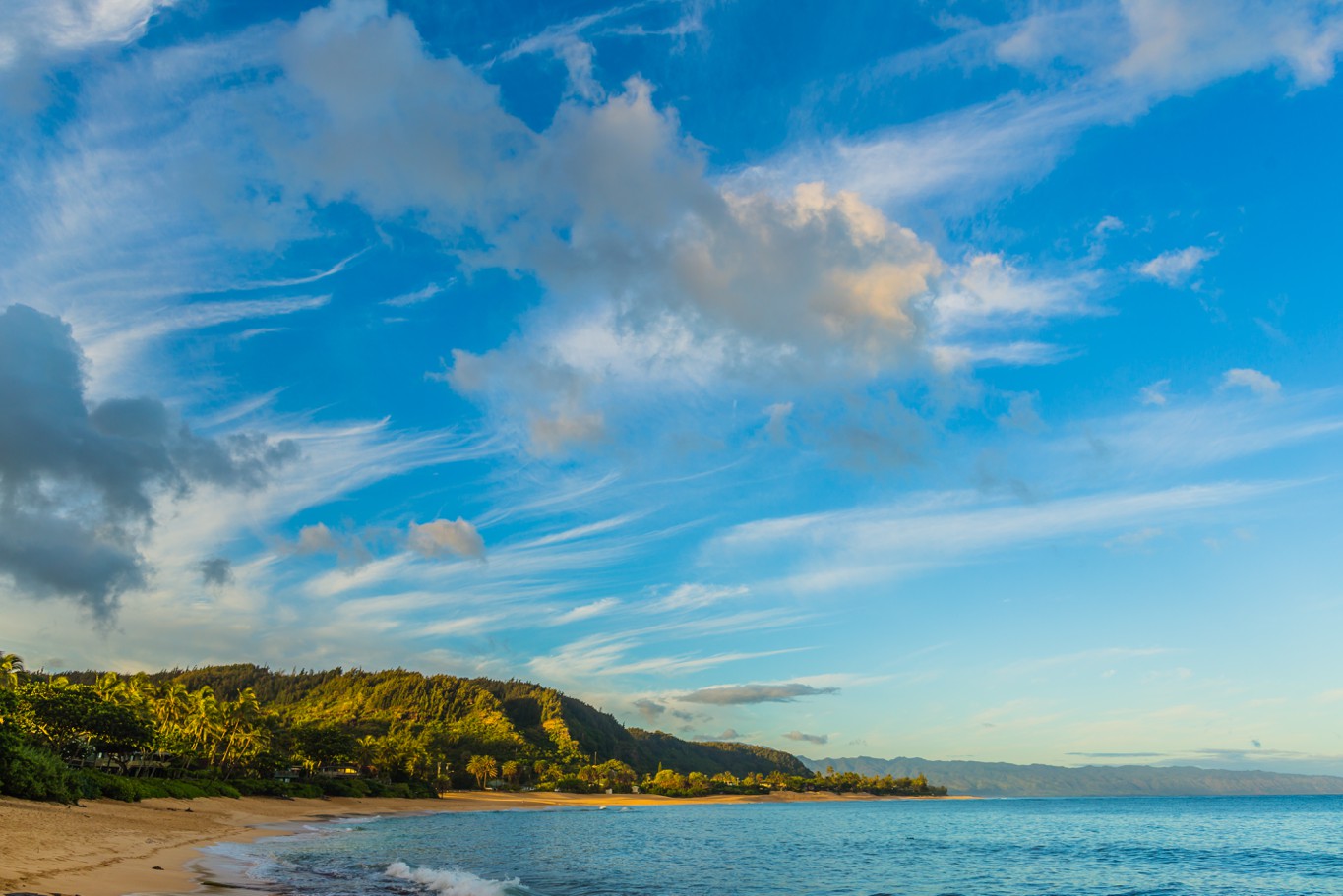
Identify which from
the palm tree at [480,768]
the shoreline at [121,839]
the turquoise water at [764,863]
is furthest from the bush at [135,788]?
the palm tree at [480,768]

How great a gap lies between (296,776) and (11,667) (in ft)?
212

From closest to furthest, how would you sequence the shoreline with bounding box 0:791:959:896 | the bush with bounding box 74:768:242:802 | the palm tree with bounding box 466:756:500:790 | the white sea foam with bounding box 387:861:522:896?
the shoreline with bounding box 0:791:959:896, the white sea foam with bounding box 387:861:522:896, the bush with bounding box 74:768:242:802, the palm tree with bounding box 466:756:500:790

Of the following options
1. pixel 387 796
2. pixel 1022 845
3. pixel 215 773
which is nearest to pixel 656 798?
pixel 387 796

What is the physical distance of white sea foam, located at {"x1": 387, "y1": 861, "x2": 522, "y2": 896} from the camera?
29750 millimetres

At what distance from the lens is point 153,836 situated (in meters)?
39.9

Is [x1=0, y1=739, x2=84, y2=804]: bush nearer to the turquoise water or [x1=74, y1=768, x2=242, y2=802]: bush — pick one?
[x1=74, y1=768, x2=242, y2=802]: bush

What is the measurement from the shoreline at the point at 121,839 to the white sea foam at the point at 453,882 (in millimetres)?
8318

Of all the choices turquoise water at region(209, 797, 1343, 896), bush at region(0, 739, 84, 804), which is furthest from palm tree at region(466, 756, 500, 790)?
bush at region(0, 739, 84, 804)

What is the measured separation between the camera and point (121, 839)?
116 feet

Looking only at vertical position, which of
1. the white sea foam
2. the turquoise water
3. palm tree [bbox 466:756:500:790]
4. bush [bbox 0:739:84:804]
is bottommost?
palm tree [bbox 466:756:500:790]

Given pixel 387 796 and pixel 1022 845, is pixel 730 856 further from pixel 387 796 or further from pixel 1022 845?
pixel 387 796

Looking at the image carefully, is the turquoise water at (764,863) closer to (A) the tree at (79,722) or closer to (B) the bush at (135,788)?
(B) the bush at (135,788)

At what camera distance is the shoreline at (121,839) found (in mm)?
22203

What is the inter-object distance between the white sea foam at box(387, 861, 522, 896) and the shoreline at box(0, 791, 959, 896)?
327 inches
